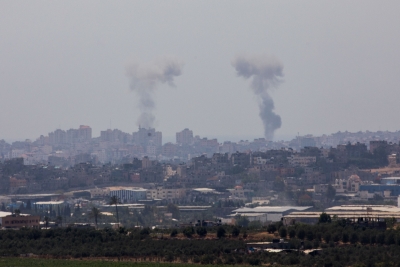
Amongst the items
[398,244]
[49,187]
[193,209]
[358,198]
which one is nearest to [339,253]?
[398,244]

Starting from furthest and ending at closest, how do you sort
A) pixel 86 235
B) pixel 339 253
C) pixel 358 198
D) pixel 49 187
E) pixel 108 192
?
pixel 49 187 → pixel 108 192 → pixel 358 198 → pixel 86 235 → pixel 339 253

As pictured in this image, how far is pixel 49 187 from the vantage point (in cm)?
14625

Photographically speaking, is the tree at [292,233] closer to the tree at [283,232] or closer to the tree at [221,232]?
the tree at [283,232]

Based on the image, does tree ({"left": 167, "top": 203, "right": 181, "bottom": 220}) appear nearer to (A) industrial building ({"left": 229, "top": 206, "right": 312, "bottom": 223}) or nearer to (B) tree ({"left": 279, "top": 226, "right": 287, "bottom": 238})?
(A) industrial building ({"left": 229, "top": 206, "right": 312, "bottom": 223})

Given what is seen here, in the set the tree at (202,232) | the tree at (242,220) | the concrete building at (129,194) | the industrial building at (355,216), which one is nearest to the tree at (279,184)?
the concrete building at (129,194)

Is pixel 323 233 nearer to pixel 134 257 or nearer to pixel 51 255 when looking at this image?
pixel 134 257

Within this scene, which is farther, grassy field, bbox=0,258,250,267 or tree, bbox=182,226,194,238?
tree, bbox=182,226,194,238

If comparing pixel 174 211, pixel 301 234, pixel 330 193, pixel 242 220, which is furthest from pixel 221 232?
pixel 330 193

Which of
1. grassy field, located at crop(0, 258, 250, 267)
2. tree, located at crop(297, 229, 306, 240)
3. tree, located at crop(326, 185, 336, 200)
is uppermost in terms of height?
tree, located at crop(326, 185, 336, 200)

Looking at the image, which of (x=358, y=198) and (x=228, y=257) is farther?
(x=358, y=198)

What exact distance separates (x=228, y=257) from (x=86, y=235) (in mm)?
13007

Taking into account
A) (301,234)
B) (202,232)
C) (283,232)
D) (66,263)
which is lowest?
(66,263)

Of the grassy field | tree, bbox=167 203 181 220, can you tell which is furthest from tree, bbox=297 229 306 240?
tree, bbox=167 203 181 220

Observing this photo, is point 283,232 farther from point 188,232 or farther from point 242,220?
point 242,220
